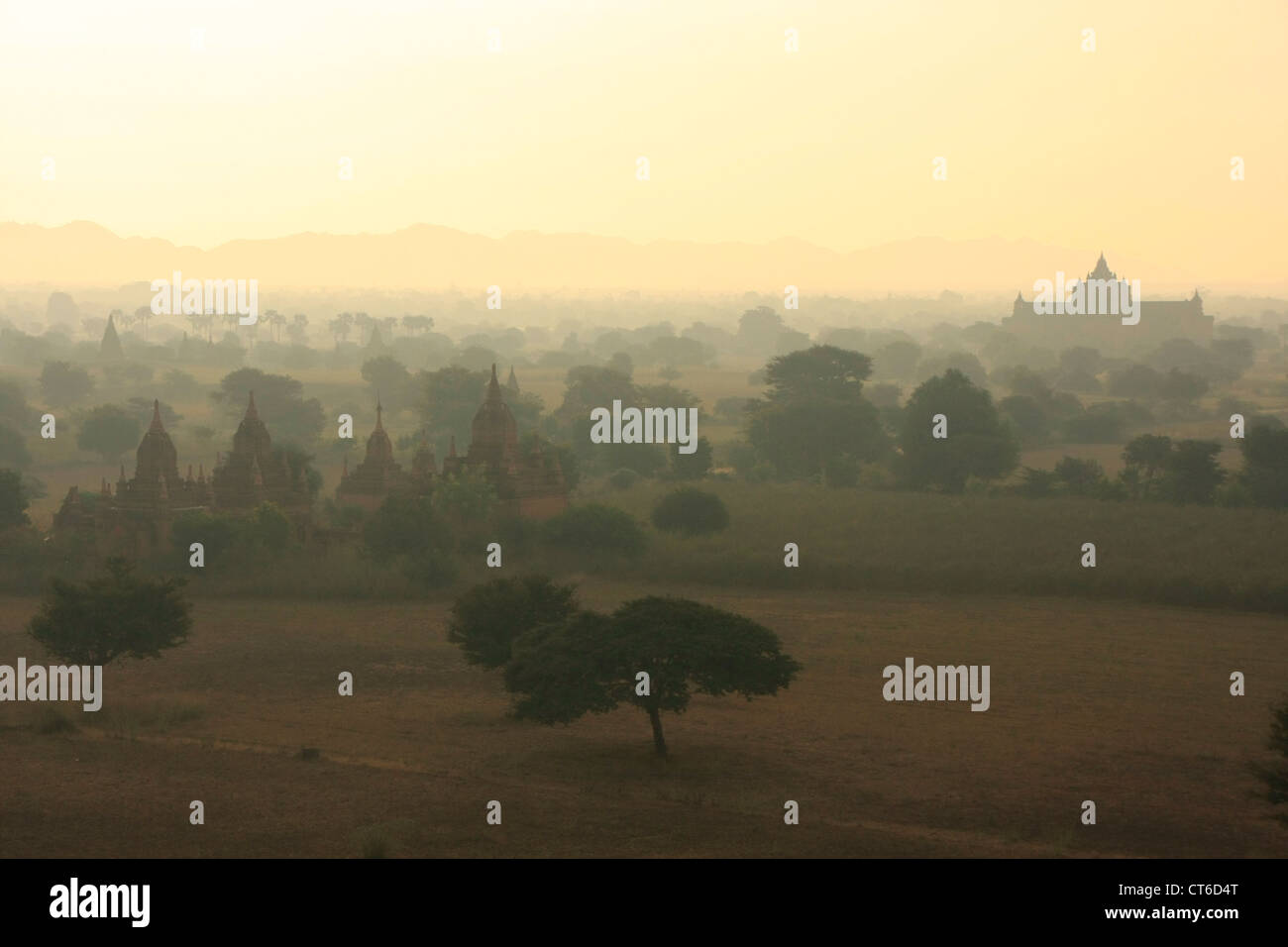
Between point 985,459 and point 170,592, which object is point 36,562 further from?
point 985,459

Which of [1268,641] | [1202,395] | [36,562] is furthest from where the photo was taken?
[1202,395]

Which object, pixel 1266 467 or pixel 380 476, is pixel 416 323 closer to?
pixel 380 476

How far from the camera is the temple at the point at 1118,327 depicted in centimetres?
13938

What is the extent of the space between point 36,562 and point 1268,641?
98.5ft

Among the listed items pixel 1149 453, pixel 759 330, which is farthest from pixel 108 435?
pixel 759 330

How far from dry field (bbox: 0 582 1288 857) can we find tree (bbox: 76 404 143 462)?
35.1 meters

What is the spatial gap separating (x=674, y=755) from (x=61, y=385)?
259 feet

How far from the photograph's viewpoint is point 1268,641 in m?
34.6

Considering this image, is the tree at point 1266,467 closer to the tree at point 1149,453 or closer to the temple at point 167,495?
the tree at point 1149,453

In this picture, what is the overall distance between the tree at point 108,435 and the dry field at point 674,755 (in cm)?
3510

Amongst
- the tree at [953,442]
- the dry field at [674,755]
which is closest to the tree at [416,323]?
the tree at [953,442]

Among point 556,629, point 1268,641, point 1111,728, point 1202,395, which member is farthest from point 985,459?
point 1202,395

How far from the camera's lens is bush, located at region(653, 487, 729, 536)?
46312 millimetres

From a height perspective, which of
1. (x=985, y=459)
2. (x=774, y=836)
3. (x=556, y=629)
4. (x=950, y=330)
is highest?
(x=950, y=330)
